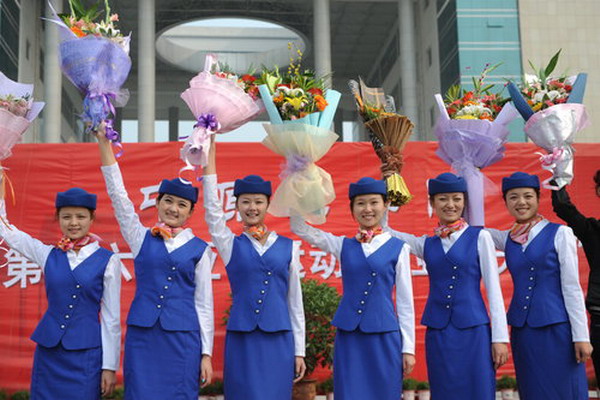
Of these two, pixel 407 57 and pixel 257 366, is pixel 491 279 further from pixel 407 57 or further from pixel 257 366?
pixel 407 57

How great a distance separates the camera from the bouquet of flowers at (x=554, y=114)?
326 cm

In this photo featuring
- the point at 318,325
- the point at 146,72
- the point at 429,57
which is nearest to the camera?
the point at 318,325

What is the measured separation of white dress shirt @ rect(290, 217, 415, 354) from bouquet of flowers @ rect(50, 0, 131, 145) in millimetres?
1085

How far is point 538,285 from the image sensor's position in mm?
3195

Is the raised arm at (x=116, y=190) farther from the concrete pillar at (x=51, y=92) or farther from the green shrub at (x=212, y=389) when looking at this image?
the concrete pillar at (x=51, y=92)

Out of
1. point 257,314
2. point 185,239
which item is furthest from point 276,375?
point 185,239

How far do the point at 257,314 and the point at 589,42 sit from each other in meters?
17.9

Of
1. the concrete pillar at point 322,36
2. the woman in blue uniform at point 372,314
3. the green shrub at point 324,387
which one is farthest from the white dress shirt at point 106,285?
the concrete pillar at point 322,36

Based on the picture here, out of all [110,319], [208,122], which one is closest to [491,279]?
[208,122]

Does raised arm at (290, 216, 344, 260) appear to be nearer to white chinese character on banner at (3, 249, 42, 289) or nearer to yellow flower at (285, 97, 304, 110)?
yellow flower at (285, 97, 304, 110)

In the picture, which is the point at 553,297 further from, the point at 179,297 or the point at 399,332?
the point at 179,297

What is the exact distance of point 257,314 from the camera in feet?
10.1

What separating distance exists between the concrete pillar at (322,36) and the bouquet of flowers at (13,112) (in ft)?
55.0

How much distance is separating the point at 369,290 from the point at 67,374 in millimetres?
1497
